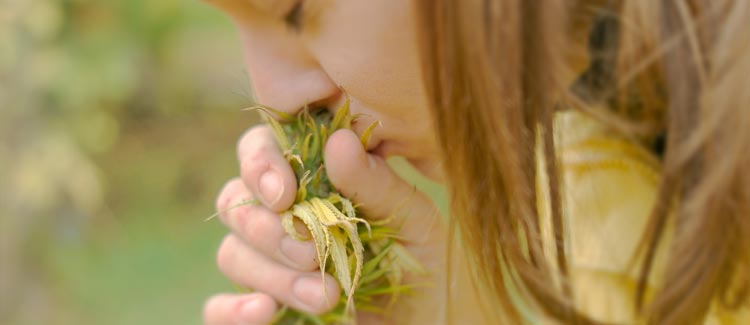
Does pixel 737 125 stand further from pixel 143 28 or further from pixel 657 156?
pixel 143 28

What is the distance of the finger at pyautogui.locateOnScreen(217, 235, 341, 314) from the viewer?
99 centimetres

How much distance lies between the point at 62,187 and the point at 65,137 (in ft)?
0.48

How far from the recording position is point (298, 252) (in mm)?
1016

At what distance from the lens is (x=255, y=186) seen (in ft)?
3.22

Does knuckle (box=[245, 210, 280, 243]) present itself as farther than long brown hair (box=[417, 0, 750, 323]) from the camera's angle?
Yes

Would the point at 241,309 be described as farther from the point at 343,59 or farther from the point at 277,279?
the point at 343,59

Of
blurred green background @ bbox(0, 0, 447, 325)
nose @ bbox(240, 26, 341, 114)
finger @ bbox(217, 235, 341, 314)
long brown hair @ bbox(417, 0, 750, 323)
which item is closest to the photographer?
long brown hair @ bbox(417, 0, 750, 323)

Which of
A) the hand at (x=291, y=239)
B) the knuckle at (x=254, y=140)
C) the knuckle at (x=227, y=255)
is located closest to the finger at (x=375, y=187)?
the hand at (x=291, y=239)

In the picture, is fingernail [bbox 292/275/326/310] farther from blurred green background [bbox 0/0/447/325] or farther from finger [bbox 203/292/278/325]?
blurred green background [bbox 0/0/447/325]

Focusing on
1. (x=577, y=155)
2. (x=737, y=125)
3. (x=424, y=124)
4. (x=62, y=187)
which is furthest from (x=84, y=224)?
(x=737, y=125)

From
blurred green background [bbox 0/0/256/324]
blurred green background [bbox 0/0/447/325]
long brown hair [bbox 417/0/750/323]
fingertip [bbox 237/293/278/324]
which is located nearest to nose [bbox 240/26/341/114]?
long brown hair [bbox 417/0/750/323]

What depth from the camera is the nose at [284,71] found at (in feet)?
2.84

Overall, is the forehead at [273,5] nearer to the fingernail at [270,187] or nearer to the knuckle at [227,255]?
the fingernail at [270,187]

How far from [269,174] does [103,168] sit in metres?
2.37
